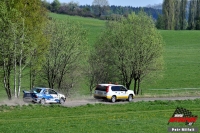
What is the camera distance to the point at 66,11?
163 metres

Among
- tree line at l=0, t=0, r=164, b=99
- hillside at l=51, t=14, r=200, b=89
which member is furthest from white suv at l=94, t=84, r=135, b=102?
hillside at l=51, t=14, r=200, b=89

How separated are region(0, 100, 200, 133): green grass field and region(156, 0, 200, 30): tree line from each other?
104510 mm

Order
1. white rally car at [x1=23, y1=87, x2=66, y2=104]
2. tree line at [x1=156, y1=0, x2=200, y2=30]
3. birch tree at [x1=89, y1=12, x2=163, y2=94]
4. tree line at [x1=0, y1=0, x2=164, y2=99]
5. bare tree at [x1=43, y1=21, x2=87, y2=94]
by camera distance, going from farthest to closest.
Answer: tree line at [x1=156, y1=0, x2=200, y2=30]
birch tree at [x1=89, y1=12, x2=163, y2=94]
bare tree at [x1=43, y1=21, x2=87, y2=94]
tree line at [x1=0, y1=0, x2=164, y2=99]
white rally car at [x1=23, y1=87, x2=66, y2=104]

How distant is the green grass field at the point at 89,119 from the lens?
773 inches

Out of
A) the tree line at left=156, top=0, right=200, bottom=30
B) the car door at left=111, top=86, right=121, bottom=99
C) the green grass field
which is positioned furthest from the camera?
the tree line at left=156, top=0, right=200, bottom=30

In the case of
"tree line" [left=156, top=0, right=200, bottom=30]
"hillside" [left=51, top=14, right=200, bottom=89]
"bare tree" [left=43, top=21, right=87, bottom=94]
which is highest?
"tree line" [left=156, top=0, right=200, bottom=30]

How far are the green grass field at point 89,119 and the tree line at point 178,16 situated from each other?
105m

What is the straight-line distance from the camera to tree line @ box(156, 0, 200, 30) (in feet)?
452

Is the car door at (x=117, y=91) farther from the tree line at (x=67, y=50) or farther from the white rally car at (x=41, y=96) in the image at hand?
the tree line at (x=67, y=50)

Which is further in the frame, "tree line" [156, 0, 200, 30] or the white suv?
"tree line" [156, 0, 200, 30]

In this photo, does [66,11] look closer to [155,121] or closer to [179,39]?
[179,39]

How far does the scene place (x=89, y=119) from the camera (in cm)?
2403

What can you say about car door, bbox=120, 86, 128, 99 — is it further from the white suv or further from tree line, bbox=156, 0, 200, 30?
tree line, bbox=156, 0, 200, 30

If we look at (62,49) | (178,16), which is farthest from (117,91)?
(178,16)
